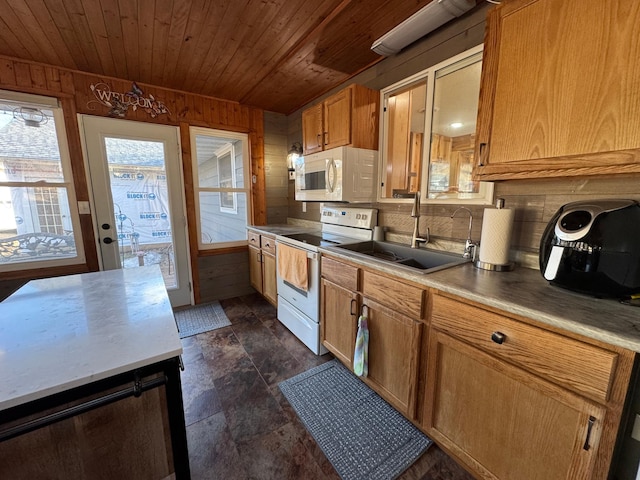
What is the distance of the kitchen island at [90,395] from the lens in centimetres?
66

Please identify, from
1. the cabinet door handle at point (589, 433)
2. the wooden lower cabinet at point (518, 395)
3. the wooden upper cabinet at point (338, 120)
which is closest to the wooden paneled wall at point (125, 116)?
the wooden upper cabinet at point (338, 120)

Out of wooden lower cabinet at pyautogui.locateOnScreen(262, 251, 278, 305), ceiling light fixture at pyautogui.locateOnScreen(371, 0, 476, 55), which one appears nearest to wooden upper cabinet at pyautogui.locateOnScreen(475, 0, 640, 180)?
ceiling light fixture at pyautogui.locateOnScreen(371, 0, 476, 55)

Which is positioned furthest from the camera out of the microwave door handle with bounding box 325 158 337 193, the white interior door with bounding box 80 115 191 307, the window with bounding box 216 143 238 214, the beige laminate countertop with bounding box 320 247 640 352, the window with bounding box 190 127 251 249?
the window with bounding box 216 143 238 214

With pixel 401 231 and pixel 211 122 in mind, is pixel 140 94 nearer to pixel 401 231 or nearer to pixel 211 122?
pixel 211 122

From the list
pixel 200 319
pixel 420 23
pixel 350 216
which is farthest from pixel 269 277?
pixel 420 23

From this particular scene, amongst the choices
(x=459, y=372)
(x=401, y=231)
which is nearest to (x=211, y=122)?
(x=401, y=231)

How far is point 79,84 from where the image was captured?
7.91 feet

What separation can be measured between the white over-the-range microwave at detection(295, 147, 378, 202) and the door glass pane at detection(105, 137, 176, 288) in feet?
5.84

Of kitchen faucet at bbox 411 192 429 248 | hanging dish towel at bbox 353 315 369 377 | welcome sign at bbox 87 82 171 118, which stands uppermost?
welcome sign at bbox 87 82 171 118

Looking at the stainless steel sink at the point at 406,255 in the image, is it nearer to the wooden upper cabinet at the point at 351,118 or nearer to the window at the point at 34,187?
the wooden upper cabinet at the point at 351,118

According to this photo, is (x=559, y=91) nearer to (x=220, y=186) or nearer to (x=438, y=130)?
(x=438, y=130)

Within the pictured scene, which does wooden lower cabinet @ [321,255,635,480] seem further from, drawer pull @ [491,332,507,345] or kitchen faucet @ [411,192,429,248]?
kitchen faucet @ [411,192,429,248]

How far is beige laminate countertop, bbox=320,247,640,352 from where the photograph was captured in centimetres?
78

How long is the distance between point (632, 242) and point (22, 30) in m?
3.54
